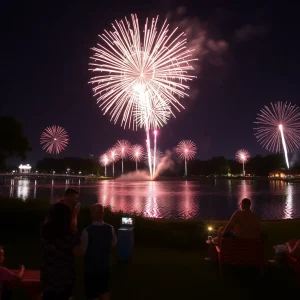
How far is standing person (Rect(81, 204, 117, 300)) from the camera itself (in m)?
4.53

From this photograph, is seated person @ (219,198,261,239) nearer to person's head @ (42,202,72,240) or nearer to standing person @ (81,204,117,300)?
standing person @ (81,204,117,300)

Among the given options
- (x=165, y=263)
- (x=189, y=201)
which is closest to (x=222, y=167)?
(x=189, y=201)

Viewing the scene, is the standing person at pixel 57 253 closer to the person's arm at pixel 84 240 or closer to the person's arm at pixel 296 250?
the person's arm at pixel 84 240

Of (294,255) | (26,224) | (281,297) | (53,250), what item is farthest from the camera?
(26,224)

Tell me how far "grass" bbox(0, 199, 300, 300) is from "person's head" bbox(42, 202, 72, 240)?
2.29 meters

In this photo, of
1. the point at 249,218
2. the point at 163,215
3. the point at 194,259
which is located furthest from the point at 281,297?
the point at 163,215

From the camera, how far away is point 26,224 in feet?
37.3

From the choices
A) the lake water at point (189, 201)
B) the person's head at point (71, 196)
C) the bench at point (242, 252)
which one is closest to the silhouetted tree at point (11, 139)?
the lake water at point (189, 201)

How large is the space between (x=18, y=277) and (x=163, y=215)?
15.9 m

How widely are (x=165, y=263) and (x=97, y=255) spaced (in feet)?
13.9

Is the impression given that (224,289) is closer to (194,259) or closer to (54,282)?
(194,259)

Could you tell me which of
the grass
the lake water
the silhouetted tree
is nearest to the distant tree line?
the lake water

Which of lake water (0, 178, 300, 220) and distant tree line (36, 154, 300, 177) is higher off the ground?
distant tree line (36, 154, 300, 177)

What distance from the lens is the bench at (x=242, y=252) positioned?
7.35m
